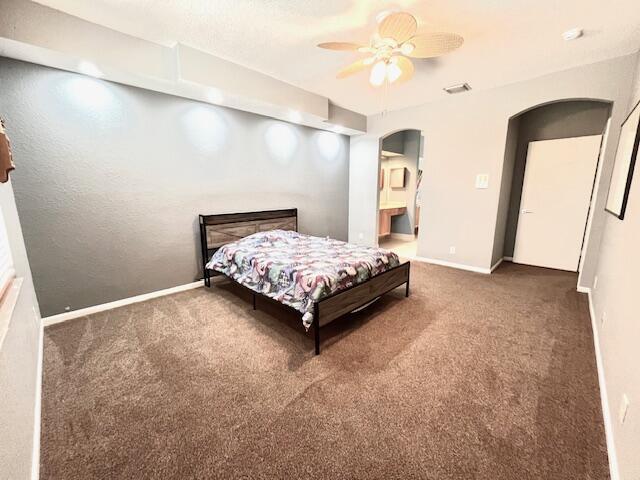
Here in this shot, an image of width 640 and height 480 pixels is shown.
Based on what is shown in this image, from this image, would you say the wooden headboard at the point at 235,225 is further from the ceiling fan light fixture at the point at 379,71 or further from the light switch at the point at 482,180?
the light switch at the point at 482,180

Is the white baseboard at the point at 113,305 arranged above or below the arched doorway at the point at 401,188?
below

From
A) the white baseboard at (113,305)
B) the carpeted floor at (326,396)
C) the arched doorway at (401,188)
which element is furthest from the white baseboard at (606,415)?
the arched doorway at (401,188)

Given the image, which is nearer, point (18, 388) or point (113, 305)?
point (18, 388)

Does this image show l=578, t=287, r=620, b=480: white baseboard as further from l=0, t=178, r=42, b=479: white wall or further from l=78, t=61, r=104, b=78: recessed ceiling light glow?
l=78, t=61, r=104, b=78: recessed ceiling light glow

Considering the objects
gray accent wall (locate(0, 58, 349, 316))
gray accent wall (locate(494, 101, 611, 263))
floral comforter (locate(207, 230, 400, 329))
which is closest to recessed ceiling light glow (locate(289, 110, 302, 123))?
gray accent wall (locate(0, 58, 349, 316))

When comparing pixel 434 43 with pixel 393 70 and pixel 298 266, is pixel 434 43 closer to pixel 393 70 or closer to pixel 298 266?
pixel 393 70

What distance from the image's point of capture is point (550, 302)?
10.1 ft

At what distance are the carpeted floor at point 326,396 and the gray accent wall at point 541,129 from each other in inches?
85.2

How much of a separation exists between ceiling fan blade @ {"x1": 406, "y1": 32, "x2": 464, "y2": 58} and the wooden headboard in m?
2.74

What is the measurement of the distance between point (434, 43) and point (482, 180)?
2.53m

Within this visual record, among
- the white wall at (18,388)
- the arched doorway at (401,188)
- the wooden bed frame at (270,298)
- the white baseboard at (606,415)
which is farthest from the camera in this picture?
the arched doorway at (401,188)

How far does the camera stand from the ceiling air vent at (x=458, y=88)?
3.62m

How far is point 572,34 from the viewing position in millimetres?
2416

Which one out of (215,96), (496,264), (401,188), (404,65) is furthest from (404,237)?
(215,96)
